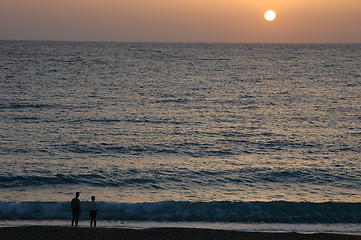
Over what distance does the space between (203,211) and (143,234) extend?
6.31m

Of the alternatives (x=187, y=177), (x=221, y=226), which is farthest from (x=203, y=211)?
(x=187, y=177)

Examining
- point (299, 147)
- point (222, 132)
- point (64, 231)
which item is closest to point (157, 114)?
point (222, 132)

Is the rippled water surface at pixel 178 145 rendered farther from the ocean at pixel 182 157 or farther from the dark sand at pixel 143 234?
the dark sand at pixel 143 234

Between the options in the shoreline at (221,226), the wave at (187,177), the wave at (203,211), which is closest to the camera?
the shoreline at (221,226)

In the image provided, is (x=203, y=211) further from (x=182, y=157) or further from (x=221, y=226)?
(x=182, y=157)

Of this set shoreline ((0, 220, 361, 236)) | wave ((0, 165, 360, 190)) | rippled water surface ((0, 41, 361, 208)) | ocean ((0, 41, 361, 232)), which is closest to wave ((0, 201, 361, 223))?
ocean ((0, 41, 361, 232))

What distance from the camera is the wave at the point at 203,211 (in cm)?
2589

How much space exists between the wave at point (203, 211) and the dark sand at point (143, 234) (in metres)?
3.95

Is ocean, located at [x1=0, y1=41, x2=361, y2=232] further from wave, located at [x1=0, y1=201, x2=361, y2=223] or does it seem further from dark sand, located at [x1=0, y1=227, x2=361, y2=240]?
dark sand, located at [x1=0, y1=227, x2=361, y2=240]

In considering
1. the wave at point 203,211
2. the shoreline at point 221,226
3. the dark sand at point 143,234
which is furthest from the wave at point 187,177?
the dark sand at point 143,234

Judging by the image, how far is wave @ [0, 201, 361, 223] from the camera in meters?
25.9

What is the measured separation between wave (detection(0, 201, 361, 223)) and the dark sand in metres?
3.95

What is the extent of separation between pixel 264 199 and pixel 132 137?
17.4 m

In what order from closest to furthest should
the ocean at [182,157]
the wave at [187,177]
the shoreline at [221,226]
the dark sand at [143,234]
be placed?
the dark sand at [143,234] → the shoreline at [221,226] → the ocean at [182,157] → the wave at [187,177]
